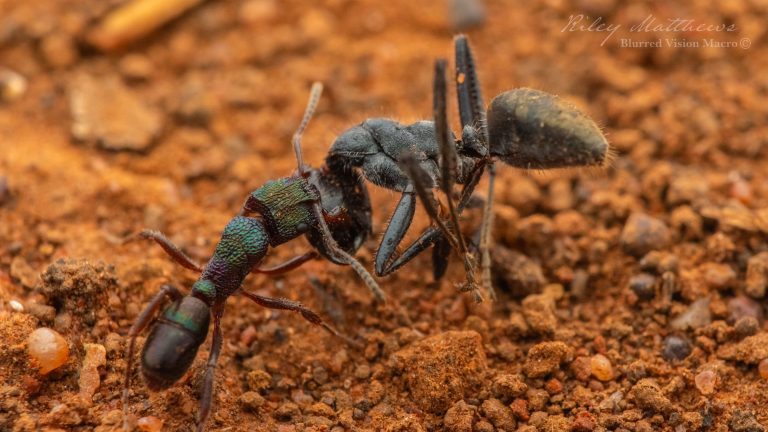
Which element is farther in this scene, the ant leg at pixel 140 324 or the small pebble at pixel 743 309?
the small pebble at pixel 743 309

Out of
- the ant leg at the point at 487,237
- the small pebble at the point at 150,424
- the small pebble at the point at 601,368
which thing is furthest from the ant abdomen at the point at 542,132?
the small pebble at the point at 150,424

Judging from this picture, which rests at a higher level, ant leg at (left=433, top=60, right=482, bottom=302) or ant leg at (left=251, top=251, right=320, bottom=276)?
ant leg at (left=433, top=60, right=482, bottom=302)

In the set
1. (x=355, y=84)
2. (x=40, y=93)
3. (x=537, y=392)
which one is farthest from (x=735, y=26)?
(x=40, y=93)

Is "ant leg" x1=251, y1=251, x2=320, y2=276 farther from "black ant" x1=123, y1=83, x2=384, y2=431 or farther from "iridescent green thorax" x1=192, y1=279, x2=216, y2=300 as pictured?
"iridescent green thorax" x1=192, y1=279, x2=216, y2=300

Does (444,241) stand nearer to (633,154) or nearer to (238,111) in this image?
(633,154)

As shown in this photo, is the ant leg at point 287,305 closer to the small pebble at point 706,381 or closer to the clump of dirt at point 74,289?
the clump of dirt at point 74,289

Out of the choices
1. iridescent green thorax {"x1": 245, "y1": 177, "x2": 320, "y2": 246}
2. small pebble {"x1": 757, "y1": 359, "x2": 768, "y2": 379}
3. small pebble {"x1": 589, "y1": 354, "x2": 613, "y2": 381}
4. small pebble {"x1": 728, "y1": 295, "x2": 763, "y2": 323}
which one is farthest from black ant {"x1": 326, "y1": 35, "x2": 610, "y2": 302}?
small pebble {"x1": 757, "y1": 359, "x2": 768, "y2": 379}
